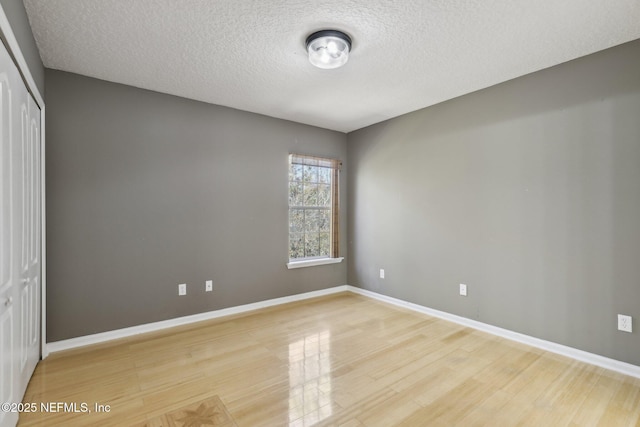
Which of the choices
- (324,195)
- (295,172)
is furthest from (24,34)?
(324,195)

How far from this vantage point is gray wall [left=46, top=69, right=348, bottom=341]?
2.81 meters

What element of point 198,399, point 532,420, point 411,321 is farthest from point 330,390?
point 411,321

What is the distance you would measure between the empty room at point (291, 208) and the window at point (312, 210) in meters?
0.15

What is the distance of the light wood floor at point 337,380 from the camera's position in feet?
6.16

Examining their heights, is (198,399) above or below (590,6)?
below

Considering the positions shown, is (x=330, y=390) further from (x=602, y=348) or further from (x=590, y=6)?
(x=590, y=6)

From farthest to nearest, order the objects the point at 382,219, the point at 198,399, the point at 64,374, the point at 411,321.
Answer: the point at 382,219
the point at 411,321
the point at 64,374
the point at 198,399

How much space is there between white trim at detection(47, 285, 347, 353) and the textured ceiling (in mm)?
2457

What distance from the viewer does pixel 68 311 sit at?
9.21 feet

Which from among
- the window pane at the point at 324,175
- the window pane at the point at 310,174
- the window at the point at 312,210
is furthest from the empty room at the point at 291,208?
the window pane at the point at 324,175

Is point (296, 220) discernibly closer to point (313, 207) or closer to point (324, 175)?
point (313, 207)

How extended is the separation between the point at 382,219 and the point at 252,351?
247 cm

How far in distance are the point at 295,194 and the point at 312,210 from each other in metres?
0.38

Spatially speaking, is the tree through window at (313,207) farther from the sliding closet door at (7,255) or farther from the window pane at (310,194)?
the sliding closet door at (7,255)
